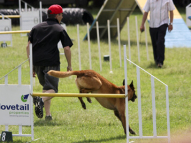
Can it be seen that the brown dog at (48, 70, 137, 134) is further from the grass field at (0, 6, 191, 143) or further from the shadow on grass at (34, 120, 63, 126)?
the shadow on grass at (34, 120, 63, 126)

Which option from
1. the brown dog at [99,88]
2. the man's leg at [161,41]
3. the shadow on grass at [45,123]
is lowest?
the shadow on grass at [45,123]

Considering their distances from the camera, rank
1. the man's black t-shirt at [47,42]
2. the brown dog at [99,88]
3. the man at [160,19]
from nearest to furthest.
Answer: the brown dog at [99,88] < the man's black t-shirt at [47,42] < the man at [160,19]

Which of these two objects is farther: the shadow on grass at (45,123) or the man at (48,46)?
the shadow on grass at (45,123)

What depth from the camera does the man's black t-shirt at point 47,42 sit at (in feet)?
18.3

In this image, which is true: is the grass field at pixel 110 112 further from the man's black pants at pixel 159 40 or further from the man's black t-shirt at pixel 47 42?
the man's black t-shirt at pixel 47 42

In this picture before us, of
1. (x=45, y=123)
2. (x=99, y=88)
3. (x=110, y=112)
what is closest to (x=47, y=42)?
(x=99, y=88)

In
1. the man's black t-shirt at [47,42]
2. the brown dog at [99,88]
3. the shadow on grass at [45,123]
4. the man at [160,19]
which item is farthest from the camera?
the man at [160,19]

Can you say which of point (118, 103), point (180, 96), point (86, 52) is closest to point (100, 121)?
point (118, 103)

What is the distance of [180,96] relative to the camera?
713 cm

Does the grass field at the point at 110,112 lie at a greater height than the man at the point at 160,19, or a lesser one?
lesser

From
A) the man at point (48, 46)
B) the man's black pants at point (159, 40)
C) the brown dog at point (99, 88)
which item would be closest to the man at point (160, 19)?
the man's black pants at point (159, 40)

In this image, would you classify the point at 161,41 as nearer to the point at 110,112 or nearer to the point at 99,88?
the point at 110,112

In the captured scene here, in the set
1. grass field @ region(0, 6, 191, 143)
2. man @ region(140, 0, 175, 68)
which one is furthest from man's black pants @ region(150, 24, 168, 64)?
grass field @ region(0, 6, 191, 143)

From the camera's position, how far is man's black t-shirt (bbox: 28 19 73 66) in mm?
5582
